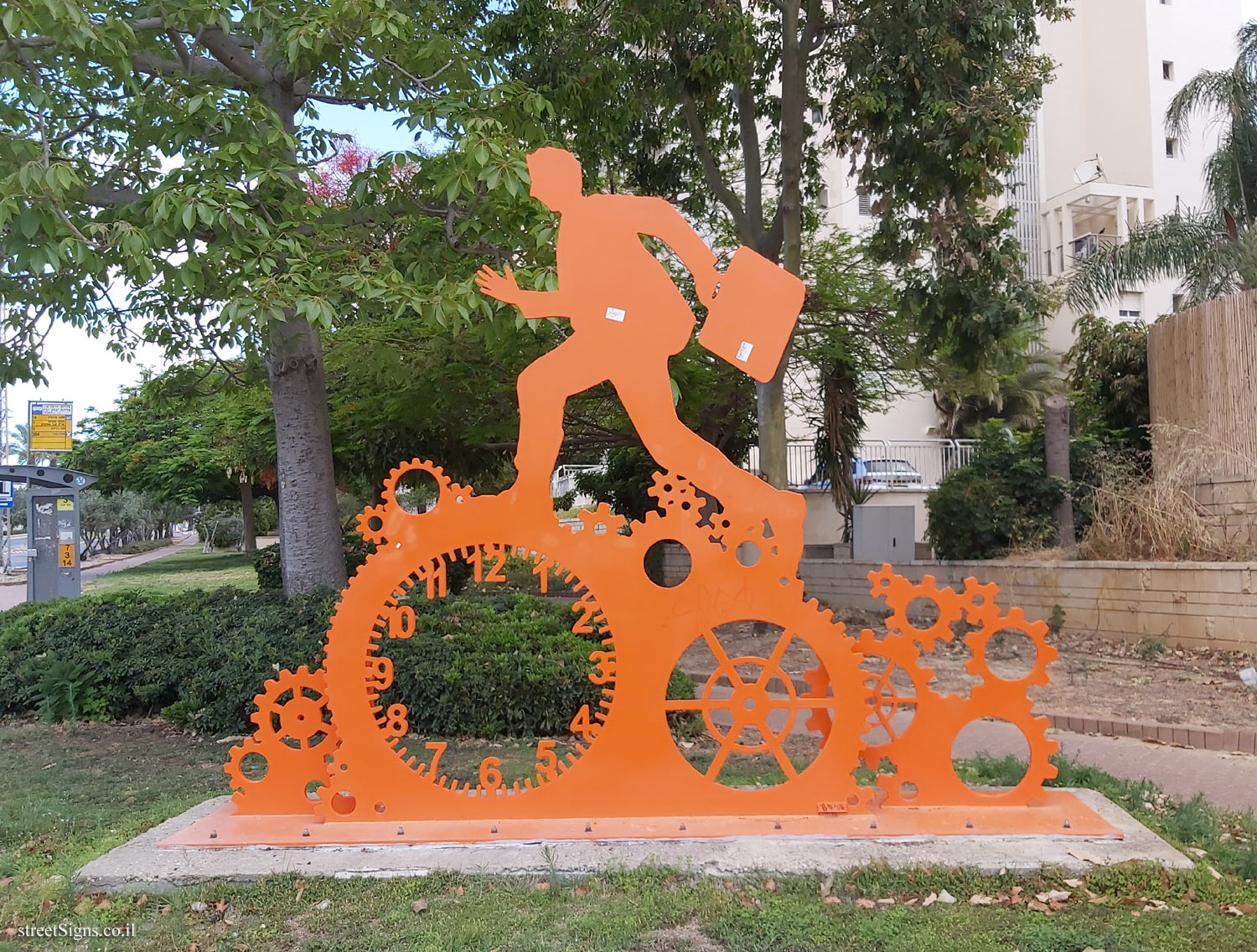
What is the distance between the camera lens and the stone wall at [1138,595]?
905 centimetres

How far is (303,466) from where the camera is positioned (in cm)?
781

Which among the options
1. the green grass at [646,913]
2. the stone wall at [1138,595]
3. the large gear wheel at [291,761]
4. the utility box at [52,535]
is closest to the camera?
the green grass at [646,913]

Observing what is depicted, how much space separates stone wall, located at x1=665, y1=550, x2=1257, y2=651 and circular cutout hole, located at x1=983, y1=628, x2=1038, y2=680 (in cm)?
38

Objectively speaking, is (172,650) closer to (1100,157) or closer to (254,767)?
(254,767)

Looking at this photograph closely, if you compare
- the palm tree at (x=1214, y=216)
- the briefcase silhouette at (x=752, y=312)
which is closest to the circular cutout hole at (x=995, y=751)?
the briefcase silhouette at (x=752, y=312)

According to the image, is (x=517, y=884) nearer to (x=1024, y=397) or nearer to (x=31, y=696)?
(x=31, y=696)

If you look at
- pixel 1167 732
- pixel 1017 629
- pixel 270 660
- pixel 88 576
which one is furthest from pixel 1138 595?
pixel 88 576

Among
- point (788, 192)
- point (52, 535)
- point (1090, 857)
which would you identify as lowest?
point (1090, 857)

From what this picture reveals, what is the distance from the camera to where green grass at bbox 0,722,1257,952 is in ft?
11.1

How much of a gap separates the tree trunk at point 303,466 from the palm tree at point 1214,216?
1470 centimetres

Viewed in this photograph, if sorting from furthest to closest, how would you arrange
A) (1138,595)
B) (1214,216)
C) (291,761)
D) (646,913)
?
(1214,216) → (1138,595) → (291,761) → (646,913)

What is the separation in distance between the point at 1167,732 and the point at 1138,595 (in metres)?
3.41

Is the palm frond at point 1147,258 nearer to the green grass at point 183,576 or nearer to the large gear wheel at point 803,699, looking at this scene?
the large gear wheel at point 803,699

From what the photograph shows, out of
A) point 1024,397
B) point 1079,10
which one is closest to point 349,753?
Result: point 1024,397
